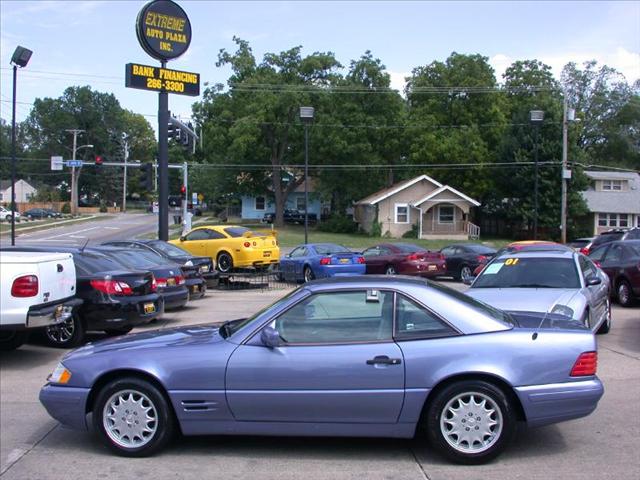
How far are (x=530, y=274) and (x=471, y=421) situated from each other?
5.37 metres

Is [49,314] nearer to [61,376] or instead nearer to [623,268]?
[61,376]

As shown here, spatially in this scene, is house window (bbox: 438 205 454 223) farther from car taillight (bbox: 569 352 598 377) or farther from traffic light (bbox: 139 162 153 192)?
car taillight (bbox: 569 352 598 377)

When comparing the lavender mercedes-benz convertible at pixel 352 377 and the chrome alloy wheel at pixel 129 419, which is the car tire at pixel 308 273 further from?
the chrome alloy wheel at pixel 129 419

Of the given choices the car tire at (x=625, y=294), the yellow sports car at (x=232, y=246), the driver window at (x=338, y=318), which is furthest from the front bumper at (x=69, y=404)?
the yellow sports car at (x=232, y=246)

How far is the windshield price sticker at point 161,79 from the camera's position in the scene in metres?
23.1

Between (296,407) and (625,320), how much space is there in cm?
1013

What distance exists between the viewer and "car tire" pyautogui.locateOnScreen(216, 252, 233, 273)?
72.0ft

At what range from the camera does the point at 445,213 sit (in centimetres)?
5266

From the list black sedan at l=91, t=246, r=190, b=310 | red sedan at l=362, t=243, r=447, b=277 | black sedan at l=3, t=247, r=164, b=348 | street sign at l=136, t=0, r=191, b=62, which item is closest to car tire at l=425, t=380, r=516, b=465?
black sedan at l=3, t=247, r=164, b=348

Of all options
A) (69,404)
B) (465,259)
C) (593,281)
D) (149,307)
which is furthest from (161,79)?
(69,404)

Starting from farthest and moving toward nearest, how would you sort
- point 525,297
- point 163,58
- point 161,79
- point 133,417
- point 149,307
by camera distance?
point 163,58
point 161,79
point 149,307
point 525,297
point 133,417

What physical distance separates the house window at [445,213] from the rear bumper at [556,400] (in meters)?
48.3

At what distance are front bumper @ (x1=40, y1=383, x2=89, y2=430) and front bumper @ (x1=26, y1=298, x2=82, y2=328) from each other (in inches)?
127

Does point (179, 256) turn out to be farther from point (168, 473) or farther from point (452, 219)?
point (452, 219)
